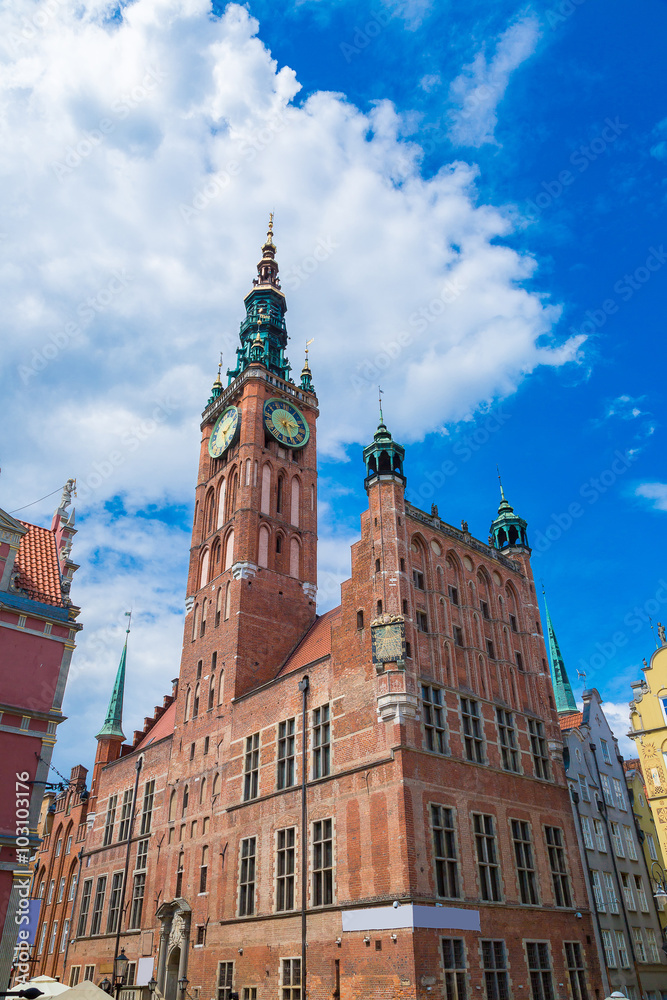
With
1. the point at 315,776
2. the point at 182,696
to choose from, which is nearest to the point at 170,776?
the point at 182,696

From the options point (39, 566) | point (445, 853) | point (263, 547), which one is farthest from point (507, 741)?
point (39, 566)

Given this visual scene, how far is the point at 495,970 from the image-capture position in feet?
92.4

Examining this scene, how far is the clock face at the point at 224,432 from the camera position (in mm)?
51094

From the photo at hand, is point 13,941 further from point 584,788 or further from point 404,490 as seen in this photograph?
point 584,788

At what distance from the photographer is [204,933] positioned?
36.2 metres

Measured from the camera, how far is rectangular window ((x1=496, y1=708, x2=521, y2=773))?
113 feet

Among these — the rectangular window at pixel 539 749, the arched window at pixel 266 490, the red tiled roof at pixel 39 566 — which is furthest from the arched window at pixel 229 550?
the rectangular window at pixel 539 749

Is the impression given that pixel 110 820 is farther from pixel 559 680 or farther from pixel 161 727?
pixel 559 680

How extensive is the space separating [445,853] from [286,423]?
31032 millimetres

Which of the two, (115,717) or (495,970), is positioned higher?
(115,717)

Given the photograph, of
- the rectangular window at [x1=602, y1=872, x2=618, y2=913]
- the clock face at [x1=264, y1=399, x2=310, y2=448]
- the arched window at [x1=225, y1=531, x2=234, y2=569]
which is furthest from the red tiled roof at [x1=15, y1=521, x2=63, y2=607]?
the rectangular window at [x1=602, y1=872, x2=618, y2=913]

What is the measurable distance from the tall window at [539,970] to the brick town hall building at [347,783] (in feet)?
0.24

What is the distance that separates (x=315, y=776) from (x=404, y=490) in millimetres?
13682

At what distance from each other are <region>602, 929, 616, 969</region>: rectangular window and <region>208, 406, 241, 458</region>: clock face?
3546 cm
